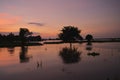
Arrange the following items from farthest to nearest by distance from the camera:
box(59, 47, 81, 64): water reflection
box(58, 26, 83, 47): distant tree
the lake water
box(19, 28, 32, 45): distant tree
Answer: box(19, 28, 32, 45): distant tree < box(58, 26, 83, 47): distant tree < box(59, 47, 81, 64): water reflection < the lake water

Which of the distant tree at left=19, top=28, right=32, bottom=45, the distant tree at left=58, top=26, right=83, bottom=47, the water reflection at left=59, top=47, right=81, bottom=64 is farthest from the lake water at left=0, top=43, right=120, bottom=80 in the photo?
the distant tree at left=19, top=28, right=32, bottom=45

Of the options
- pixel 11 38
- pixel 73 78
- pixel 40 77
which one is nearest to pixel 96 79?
pixel 73 78

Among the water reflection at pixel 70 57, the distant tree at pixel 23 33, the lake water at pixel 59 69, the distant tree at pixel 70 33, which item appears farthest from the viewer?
the distant tree at pixel 23 33

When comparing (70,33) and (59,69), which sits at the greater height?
(70,33)

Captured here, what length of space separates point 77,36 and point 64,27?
9.64 m

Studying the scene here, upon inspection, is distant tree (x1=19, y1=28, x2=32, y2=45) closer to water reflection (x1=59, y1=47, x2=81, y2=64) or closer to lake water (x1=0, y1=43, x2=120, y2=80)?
water reflection (x1=59, y1=47, x2=81, y2=64)

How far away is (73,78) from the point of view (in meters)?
24.4

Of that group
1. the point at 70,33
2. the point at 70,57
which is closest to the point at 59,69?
the point at 70,57

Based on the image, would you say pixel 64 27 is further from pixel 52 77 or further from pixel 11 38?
pixel 52 77

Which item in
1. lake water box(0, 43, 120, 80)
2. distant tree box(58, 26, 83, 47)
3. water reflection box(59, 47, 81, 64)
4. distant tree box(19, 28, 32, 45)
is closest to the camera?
lake water box(0, 43, 120, 80)

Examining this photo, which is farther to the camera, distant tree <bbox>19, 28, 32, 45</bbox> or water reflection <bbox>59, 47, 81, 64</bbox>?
distant tree <bbox>19, 28, 32, 45</bbox>

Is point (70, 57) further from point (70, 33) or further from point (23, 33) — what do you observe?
point (23, 33)

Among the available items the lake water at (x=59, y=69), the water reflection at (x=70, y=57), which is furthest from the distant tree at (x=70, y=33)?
the lake water at (x=59, y=69)

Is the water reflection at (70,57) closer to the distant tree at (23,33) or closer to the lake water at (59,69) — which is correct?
the lake water at (59,69)
